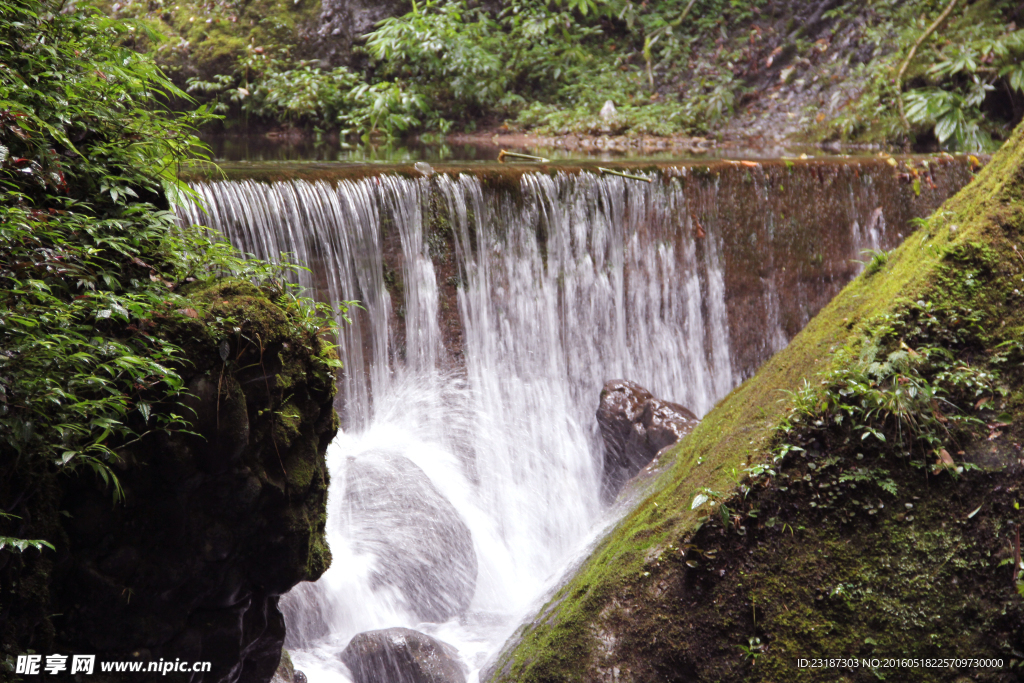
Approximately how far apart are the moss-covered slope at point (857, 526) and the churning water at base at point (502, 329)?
1740 mm

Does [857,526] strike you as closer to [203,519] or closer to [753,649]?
[753,649]

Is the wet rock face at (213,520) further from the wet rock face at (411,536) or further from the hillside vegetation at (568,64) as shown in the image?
the hillside vegetation at (568,64)

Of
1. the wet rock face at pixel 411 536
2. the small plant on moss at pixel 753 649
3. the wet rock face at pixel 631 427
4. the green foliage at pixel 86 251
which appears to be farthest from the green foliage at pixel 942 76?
the green foliage at pixel 86 251

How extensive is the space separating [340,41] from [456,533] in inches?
459

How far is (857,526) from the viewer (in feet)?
9.87

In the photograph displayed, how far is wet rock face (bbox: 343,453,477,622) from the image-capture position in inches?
205

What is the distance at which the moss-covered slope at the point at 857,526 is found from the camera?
2.84m

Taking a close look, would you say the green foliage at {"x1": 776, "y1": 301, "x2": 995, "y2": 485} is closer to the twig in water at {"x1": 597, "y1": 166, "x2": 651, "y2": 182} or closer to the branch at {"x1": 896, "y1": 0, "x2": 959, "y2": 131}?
the twig in water at {"x1": 597, "y1": 166, "x2": 651, "y2": 182}

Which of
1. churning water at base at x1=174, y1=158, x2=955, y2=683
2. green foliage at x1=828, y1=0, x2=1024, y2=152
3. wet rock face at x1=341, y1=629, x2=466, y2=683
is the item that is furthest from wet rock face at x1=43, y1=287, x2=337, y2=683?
green foliage at x1=828, y1=0, x2=1024, y2=152

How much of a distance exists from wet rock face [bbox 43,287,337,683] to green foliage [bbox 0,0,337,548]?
0.14m

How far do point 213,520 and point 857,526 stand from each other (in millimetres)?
2727

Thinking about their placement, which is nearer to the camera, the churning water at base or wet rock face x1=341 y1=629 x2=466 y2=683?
wet rock face x1=341 y1=629 x2=466 y2=683

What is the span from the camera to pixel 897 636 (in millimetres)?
2803

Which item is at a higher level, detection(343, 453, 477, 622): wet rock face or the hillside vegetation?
the hillside vegetation
